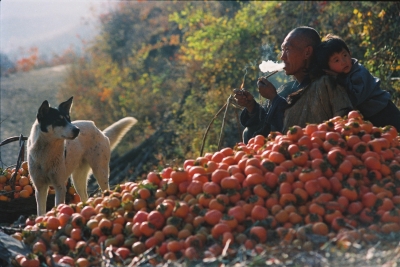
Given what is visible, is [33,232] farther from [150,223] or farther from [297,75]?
[297,75]

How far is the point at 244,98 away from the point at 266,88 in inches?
8.0

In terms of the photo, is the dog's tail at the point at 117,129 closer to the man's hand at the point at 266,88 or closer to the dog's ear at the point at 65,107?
the dog's ear at the point at 65,107

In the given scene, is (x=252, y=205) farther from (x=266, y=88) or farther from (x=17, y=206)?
(x=17, y=206)

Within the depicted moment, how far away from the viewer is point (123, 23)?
2123 cm

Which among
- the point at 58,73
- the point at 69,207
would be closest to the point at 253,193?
the point at 69,207

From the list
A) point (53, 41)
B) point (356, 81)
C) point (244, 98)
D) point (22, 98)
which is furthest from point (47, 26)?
point (356, 81)

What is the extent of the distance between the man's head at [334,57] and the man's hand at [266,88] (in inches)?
14.6

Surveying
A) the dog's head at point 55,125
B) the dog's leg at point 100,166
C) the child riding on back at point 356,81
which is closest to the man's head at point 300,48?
the child riding on back at point 356,81

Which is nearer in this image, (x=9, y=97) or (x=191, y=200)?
(x=191, y=200)

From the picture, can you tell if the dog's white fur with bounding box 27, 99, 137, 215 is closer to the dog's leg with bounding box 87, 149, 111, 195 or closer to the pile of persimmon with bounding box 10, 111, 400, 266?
the dog's leg with bounding box 87, 149, 111, 195

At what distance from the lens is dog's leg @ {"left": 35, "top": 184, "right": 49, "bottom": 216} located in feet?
17.0

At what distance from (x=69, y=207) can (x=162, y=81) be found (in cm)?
1371

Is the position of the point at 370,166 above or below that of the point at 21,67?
below

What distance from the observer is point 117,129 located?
6.80 m
